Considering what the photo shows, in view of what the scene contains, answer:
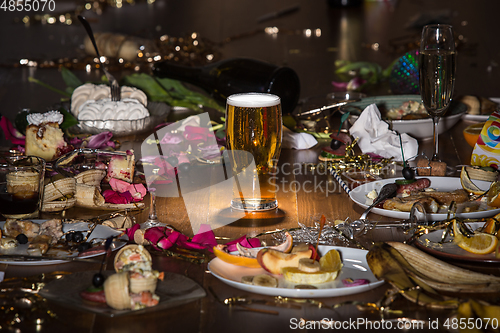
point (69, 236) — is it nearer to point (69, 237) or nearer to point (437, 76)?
point (69, 237)

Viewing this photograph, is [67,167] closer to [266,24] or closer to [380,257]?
[380,257]

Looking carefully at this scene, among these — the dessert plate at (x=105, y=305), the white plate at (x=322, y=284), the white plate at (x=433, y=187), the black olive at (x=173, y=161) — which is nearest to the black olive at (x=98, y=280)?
the dessert plate at (x=105, y=305)

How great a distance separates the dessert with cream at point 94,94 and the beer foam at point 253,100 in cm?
69

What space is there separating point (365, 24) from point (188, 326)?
3.53 m

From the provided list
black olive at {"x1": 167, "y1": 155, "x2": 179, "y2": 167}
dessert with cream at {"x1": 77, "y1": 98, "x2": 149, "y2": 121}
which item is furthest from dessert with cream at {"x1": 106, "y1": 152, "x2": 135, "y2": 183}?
dessert with cream at {"x1": 77, "y1": 98, "x2": 149, "y2": 121}

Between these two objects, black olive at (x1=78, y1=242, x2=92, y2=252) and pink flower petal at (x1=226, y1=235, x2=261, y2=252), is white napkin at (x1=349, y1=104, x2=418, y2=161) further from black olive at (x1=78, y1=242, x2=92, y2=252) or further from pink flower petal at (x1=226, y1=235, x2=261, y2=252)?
black olive at (x1=78, y1=242, x2=92, y2=252)

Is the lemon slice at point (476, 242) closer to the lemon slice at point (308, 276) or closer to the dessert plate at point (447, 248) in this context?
the dessert plate at point (447, 248)

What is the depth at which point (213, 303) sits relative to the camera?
73 centimetres

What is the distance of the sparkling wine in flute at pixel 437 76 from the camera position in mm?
1235

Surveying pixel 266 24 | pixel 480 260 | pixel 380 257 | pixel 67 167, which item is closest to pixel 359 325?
pixel 380 257

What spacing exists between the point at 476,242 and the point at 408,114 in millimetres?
763

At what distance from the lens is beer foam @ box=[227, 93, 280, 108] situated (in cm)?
99

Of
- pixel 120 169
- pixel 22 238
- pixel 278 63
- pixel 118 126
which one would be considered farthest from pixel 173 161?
pixel 278 63

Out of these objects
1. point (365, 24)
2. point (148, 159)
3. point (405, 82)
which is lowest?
point (148, 159)
